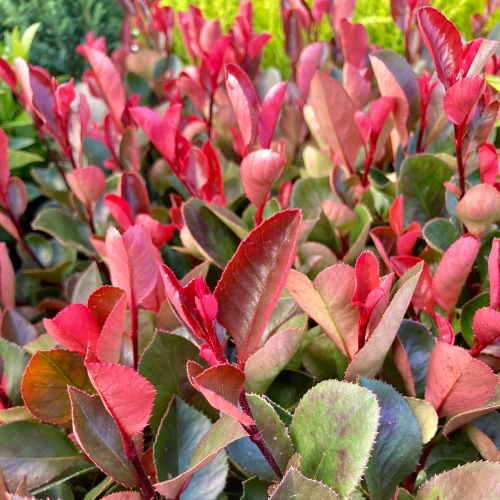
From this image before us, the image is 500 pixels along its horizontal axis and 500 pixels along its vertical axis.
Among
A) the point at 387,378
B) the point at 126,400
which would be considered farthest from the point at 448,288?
the point at 126,400

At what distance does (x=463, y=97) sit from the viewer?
623 mm

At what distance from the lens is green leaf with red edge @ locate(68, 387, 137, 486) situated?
0.54 m

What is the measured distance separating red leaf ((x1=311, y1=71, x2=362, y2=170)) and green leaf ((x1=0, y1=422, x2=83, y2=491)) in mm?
648

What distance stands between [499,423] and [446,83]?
1.42 feet

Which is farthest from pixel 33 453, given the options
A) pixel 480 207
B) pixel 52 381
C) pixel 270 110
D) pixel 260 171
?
pixel 480 207

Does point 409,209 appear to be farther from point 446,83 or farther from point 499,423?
point 499,423

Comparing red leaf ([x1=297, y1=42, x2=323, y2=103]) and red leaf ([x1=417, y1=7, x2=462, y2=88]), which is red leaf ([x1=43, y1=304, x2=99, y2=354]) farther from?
red leaf ([x1=297, y1=42, x2=323, y2=103])

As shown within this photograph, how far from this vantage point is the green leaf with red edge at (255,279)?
0.45m

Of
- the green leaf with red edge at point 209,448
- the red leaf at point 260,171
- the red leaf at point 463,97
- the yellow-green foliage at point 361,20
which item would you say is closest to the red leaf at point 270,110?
the red leaf at point 260,171

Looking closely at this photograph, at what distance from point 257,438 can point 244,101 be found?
465 millimetres

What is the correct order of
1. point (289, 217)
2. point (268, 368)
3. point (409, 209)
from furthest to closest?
1. point (409, 209)
2. point (268, 368)
3. point (289, 217)

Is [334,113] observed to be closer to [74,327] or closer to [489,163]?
[489,163]

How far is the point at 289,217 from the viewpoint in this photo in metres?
0.45

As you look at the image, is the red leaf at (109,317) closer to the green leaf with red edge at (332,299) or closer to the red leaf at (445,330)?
the green leaf with red edge at (332,299)
